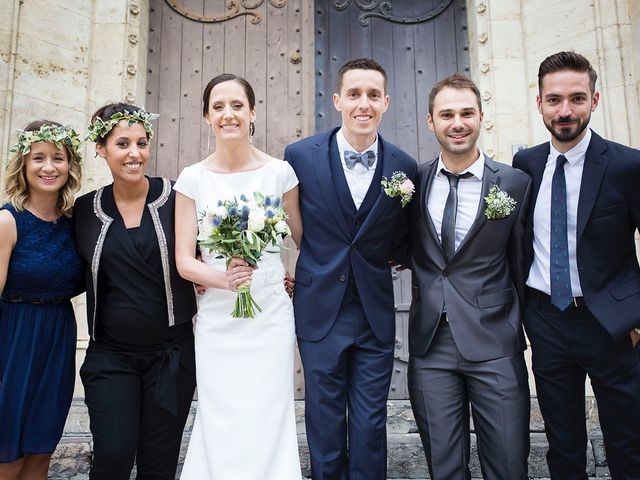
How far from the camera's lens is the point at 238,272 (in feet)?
8.36

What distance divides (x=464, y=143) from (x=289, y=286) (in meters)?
1.18

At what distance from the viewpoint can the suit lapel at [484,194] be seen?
2.80 meters

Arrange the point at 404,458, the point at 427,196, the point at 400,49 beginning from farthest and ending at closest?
1. the point at 400,49
2. the point at 404,458
3. the point at 427,196

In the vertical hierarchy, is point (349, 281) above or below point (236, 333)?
above

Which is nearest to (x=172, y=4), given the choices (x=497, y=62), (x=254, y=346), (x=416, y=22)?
(x=416, y=22)

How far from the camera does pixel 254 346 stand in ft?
8.91

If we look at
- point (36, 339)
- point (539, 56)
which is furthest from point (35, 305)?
point (539, 56)

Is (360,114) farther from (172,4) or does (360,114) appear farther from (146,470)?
(172,4)

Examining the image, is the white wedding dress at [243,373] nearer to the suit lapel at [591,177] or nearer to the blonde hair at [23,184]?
the blonde hair at [23,184]

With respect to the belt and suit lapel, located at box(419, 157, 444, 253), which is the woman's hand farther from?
the belt

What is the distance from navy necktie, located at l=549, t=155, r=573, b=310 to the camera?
2.82 metres

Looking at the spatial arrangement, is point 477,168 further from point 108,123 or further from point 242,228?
Result: point 108,123

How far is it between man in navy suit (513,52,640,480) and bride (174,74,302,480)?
131 centimetres

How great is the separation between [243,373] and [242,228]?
71 cm
